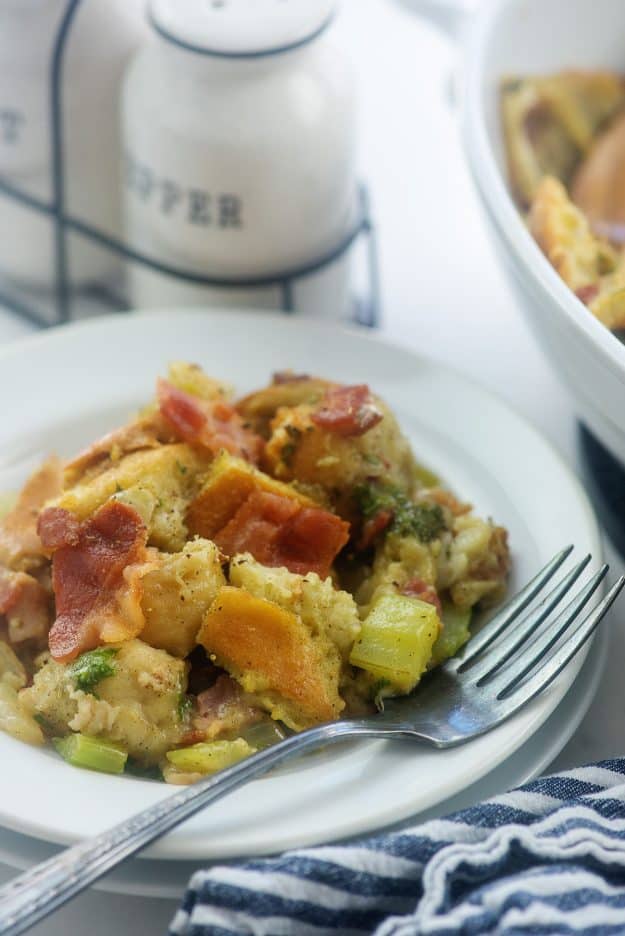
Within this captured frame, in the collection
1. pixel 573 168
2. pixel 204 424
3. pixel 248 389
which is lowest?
pixel 248 389

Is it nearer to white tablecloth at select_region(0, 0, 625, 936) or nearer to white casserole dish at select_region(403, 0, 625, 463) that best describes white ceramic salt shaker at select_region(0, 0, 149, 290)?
white tablecloth at select_region(0, 0, 625, 936)

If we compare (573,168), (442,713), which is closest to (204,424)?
(442,713)

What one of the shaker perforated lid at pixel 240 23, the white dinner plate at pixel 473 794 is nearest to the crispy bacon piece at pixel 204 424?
the white dinner plate at pixel 473 794

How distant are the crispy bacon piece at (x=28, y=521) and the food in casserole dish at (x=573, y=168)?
0.75m

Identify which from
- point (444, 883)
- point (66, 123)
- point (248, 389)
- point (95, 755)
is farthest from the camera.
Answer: point (66, 123)

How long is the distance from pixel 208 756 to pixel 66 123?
4.15 feet

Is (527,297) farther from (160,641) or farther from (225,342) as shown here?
(160,641)

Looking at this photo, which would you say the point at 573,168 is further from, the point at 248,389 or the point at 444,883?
the point at 444,883

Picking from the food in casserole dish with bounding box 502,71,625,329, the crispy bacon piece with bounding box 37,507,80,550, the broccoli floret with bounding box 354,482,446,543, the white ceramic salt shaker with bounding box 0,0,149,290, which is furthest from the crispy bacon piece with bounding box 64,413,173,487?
the white ceramic salt shaker with bounding box 0,0,149,290

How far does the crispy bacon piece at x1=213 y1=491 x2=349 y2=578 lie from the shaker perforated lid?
2.51 feet

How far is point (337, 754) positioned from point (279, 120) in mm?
1035

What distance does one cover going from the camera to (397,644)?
1.34 m

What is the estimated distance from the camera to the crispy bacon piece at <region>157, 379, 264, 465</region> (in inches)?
59.0

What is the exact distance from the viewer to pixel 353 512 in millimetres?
1535
